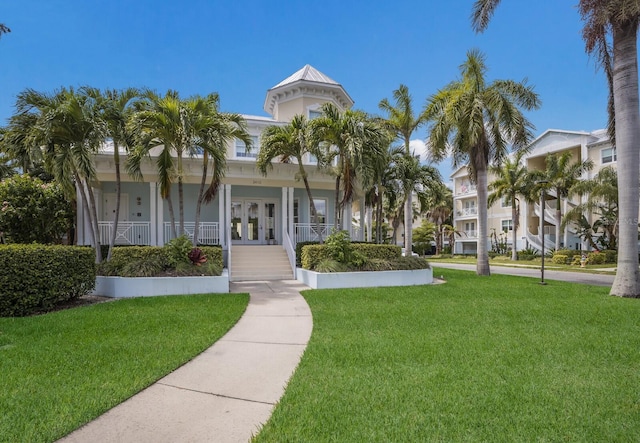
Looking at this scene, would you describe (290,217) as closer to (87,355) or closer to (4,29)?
(4,29)

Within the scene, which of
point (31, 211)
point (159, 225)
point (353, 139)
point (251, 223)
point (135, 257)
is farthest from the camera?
point (251, 223)

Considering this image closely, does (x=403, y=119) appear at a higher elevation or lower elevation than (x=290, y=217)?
higher

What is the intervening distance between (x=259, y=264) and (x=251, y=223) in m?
3.61

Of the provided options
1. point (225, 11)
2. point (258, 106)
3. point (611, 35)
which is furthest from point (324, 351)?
point (258, 106)

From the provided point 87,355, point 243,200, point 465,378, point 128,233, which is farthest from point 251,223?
point 465,378

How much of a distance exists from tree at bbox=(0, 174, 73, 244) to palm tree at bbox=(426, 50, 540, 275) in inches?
587

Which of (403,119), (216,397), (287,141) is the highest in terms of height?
(403,119)

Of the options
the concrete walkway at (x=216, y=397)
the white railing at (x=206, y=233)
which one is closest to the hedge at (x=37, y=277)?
the concrete walkway at (x=216, y=397)

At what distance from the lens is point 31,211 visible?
13320 mm

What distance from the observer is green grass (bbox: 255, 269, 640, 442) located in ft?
9.55

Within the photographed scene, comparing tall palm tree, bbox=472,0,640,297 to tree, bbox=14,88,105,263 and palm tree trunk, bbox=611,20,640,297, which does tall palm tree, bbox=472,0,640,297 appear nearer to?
palm tree trunk, bbox=611,20,640,297

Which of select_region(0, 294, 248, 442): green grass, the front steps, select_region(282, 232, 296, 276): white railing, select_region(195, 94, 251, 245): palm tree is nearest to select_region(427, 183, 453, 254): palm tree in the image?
select_region(282, 232, 296, 276): white railing

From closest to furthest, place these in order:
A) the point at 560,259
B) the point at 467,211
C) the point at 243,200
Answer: the point at 243,200, the point at 560,259, the point at 467,211

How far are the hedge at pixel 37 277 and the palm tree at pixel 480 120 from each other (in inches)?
515
